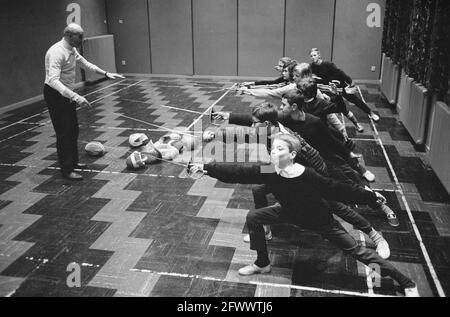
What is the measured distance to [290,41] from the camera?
15.1 m

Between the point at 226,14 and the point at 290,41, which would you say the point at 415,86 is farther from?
the point at 226,14

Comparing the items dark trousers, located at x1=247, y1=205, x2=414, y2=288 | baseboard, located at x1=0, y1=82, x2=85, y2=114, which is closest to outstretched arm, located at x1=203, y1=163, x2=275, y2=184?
dark trousers, located at x1=247, y1=205, x2=414, y2=288

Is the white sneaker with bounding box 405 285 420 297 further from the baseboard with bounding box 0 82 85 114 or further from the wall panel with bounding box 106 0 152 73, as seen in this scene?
the wall panel with bounding box 106 0 152 73

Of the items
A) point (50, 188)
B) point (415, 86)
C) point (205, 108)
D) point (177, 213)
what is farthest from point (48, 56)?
point (415, 86)

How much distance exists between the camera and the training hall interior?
4250 mm

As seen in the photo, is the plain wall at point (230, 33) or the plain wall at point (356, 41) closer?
the plain wall at point (356, 41)

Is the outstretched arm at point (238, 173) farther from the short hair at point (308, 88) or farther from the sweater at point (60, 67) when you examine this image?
the sweater at point (60, 67)

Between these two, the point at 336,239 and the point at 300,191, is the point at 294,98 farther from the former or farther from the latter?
the point at 336,239

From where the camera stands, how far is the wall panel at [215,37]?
602 inches

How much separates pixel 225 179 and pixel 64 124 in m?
3.33

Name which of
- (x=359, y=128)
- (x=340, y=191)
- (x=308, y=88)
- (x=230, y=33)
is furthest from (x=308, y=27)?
(x=340, y=191)

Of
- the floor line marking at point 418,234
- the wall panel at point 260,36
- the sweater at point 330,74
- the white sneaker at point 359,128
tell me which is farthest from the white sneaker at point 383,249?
the wall panel at point 260,36

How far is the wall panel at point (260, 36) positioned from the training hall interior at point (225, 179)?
2869mm

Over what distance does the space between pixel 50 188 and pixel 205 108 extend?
548cm
